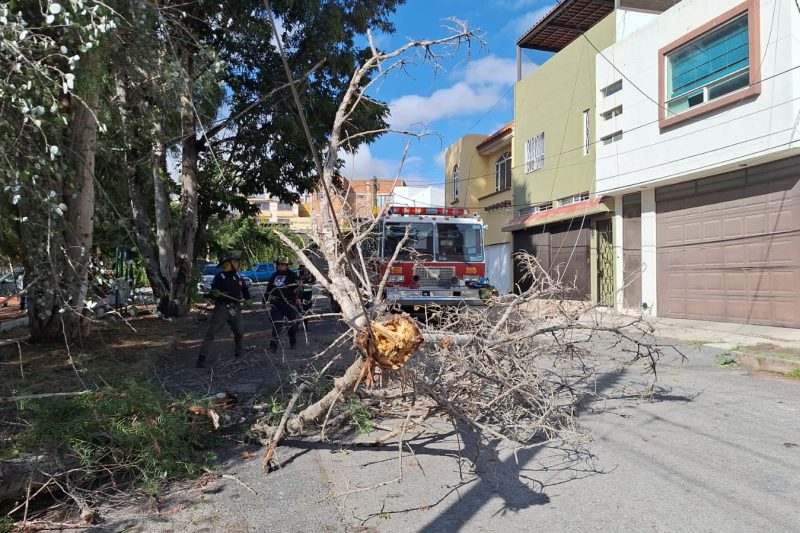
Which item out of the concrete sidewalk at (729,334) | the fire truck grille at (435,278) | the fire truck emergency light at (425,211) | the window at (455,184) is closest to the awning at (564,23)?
the window at (455,184)

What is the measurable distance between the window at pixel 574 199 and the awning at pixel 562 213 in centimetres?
18

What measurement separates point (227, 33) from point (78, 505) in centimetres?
1059

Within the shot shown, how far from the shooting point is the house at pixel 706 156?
37.4ft

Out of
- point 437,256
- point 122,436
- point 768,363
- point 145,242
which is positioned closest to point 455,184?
point 437,256

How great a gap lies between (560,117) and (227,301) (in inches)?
557

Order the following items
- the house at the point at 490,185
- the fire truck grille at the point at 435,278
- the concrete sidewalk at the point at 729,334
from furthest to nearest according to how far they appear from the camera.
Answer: the house at the point at 490,185 < the fire truck grille at the point at 435,278 < the concrete sidewalk at the point at 729,334

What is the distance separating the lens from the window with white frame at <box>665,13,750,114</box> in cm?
1226

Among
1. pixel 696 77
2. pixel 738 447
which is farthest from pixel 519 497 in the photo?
pixel 696 77

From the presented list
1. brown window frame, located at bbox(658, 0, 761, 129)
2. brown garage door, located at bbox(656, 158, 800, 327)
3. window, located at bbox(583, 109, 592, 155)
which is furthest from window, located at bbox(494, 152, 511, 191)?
brown window frame, located at bbox(658, 0, 761, 129)

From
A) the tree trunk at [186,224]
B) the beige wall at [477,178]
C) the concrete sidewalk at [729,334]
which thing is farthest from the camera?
the beige wall at [477,178]

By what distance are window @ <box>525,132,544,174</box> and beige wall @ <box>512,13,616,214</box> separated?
0.63 ft

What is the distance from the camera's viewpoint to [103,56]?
6285 mm

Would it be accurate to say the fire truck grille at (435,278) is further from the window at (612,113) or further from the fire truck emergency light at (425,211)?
the window at (612,113)

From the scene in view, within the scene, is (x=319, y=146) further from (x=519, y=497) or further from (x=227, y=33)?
(x=519, y=497)
